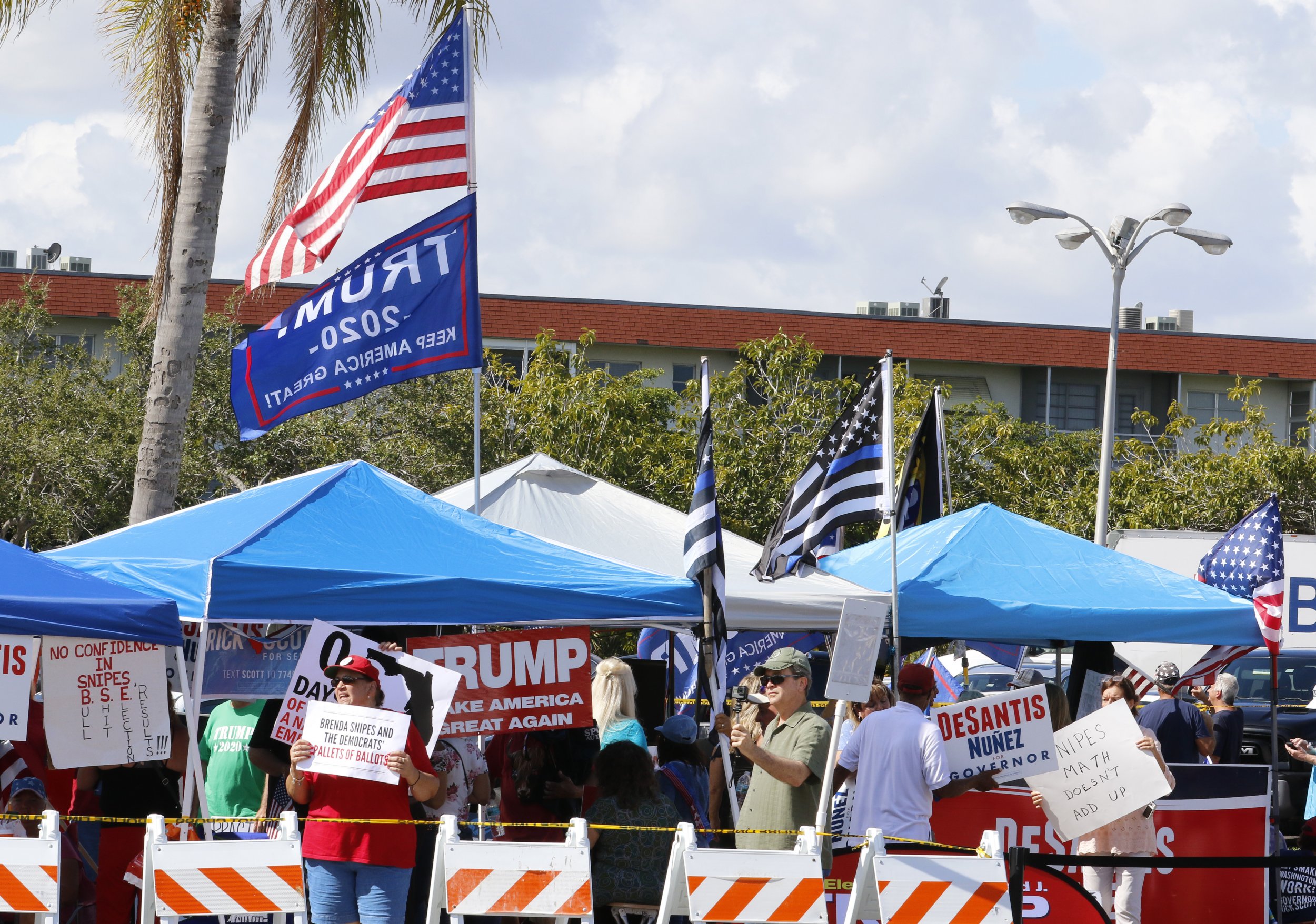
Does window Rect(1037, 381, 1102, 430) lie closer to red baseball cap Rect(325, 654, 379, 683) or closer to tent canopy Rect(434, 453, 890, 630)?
tent canopy Rect(434, 453, 890, 630)

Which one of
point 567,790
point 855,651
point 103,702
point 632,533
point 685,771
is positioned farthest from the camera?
point 632,533

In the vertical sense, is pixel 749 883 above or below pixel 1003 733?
below

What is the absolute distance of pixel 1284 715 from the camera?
622 inches

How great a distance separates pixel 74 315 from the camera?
43188 mm

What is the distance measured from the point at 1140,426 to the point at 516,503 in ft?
146

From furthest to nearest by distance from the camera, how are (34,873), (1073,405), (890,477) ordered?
(1073,405)
(890,477)
(34,873)

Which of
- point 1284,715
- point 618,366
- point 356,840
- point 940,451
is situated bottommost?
point 1284,715

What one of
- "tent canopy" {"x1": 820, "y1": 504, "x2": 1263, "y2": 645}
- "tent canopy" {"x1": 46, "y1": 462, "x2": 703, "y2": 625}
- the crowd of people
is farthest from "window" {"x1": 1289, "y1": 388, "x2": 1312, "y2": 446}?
"tent canopy" {"x1": 46, "y1": 462, "x2": 703, "y2": 625}

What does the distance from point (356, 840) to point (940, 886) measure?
2478 millimetres

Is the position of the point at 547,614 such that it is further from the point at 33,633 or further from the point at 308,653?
the point at 33,633

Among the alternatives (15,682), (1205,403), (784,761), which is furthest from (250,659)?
(1205,403)

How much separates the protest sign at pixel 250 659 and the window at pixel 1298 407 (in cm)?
4783

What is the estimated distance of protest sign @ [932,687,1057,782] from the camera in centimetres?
795

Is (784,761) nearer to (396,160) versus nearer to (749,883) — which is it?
(749,883)
